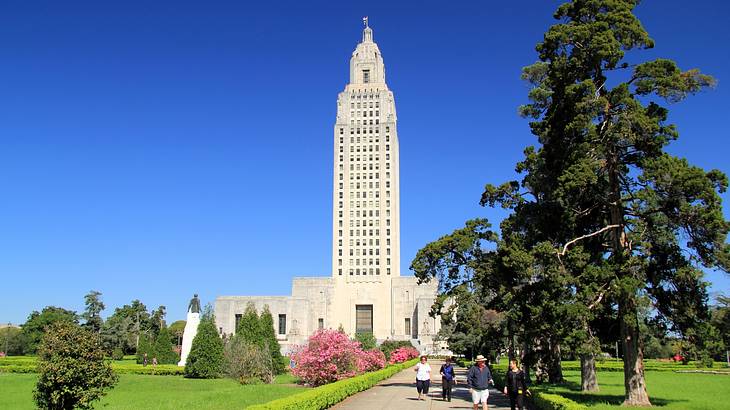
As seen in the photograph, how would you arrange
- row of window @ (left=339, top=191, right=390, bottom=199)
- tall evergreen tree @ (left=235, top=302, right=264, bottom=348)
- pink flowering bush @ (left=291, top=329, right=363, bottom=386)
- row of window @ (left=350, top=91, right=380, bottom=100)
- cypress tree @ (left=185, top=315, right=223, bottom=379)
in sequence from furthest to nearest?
row of window @ (left=350, top=91, right=380, bottom=100)
row of window @ (left=339, top=191, right=390, bottom=199)
tall evergreen tree @ (left=235, top=302, right=264, bottom=348)
cypress tree @ (left=185, top=315, right=223, bottom=379)
pink flowering bush @ (left=291, top=329, right=363, bottom=386)

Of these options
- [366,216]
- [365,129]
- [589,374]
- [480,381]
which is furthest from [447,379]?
[365,129]

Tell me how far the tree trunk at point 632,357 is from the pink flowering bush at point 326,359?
37.8 feet

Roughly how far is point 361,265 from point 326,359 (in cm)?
5474

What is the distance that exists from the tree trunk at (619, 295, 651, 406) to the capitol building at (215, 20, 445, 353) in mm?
58457

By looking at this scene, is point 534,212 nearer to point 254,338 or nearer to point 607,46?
point 607,46

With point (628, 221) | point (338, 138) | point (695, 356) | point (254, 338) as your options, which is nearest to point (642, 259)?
point (628, 221)

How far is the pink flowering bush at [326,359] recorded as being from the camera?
24.6 meters

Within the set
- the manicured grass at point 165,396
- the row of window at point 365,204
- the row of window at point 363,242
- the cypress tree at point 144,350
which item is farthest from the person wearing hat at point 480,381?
the row of window at point 365,204

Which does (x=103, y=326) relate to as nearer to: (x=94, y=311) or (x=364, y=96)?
(x=94, y=311)

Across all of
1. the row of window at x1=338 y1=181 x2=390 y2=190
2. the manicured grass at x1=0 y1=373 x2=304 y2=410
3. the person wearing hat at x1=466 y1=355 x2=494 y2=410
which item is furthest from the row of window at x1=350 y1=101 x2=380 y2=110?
the person wearing hat at x1=466 y1=355 x2=494 y2=410

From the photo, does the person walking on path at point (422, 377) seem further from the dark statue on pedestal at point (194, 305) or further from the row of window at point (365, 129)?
the row of window at point (365, 129)

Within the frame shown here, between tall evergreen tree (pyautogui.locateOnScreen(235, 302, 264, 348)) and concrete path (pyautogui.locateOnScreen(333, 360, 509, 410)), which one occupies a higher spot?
tall evergreen tree (pyautogui.locateOnScreen(235, 302, 264, 348))

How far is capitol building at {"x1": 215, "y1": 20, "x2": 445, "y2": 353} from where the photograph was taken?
7819cm

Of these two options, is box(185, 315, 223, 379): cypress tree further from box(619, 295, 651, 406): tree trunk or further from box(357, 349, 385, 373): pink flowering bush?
box(619, 295, 651, 406): tree trunk
